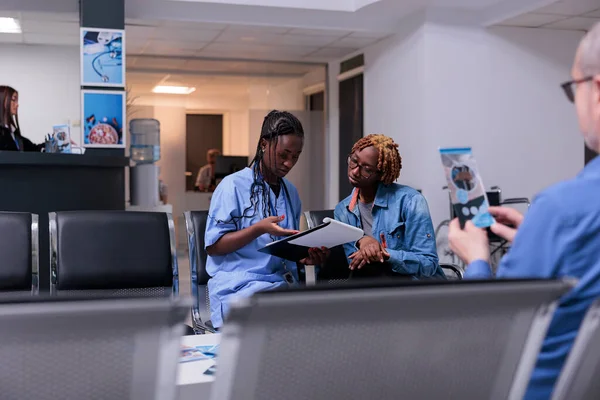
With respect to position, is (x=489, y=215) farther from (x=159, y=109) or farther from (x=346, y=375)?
(x=159, y=109)

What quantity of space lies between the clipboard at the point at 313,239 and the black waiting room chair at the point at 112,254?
468 millimetres

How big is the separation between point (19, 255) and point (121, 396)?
1.86m

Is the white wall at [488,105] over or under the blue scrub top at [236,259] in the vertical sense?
over

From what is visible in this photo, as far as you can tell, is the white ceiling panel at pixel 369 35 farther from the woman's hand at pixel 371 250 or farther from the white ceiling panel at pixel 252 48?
the woman's hand at pixel 371 250

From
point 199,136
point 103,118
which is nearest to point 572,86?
point 103,118

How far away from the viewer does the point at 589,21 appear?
7824 millimetres

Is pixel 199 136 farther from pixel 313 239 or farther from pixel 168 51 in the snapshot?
pixel 313 239

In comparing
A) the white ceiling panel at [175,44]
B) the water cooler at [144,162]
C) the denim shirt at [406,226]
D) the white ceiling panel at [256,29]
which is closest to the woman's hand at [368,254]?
the denim shirt at [406,226]

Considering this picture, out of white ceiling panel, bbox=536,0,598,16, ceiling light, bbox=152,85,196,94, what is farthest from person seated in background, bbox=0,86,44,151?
ceiling light, bbox=152,85,196,94

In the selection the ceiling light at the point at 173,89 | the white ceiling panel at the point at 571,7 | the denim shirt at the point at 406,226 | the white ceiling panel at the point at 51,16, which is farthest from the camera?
the ceiling light at the point at 173,89

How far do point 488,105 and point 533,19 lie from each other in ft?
3.32

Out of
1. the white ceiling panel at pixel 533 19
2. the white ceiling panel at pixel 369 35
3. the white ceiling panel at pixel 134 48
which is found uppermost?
the white ceiling panel at pixel 533 19

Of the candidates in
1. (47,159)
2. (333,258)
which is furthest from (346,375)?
(47,159)

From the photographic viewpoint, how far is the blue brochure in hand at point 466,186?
1.29m
